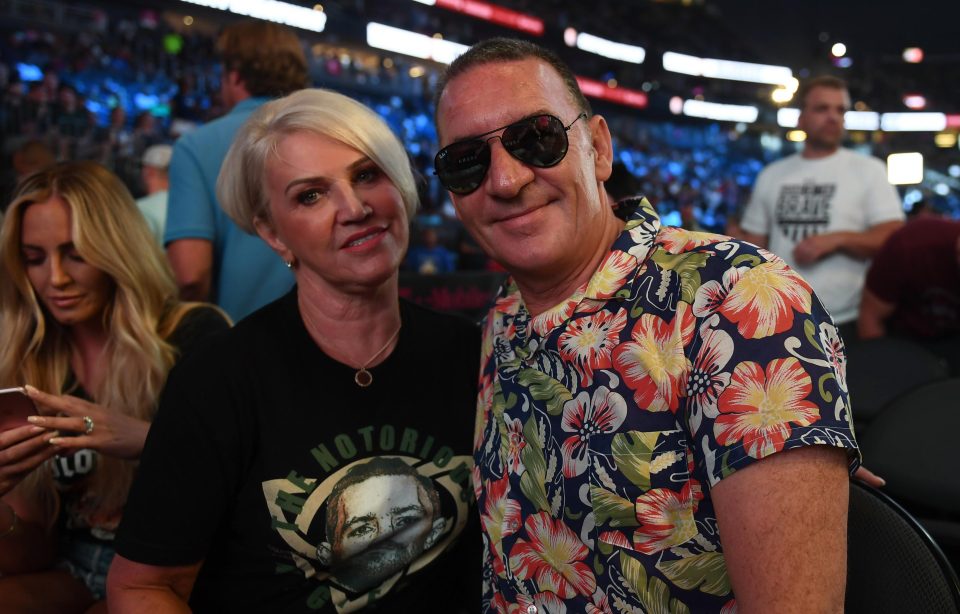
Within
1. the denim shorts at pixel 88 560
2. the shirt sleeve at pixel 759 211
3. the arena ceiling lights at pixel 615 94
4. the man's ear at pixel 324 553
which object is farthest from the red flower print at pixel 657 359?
the arena ceiling lights at pixel 615 94

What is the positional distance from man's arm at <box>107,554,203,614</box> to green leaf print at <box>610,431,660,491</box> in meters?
0.88

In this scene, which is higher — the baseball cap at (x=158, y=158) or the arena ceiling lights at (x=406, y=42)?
the arena ceiling lights at (x=406, y=42)

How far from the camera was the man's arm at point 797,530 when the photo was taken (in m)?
1.02

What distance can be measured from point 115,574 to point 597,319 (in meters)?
1.04

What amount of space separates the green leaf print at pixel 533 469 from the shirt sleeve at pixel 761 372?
307 mm

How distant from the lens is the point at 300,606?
1.58m

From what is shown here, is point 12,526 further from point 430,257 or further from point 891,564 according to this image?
point 430,257

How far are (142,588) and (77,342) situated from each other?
950 millimetres

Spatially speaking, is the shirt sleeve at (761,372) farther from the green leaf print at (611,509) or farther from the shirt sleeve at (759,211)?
the shirt sleeve at (759,211)

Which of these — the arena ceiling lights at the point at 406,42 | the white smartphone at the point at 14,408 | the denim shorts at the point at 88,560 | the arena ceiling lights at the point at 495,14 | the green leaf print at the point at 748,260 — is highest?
the arena ceiling lights at the point at 495,14

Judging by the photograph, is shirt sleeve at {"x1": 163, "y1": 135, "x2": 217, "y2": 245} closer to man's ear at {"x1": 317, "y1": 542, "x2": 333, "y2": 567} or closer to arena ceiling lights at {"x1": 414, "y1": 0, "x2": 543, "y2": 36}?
man's ear at {"x1": 317, "y1": 542, "x2": 333, "y2": 567}

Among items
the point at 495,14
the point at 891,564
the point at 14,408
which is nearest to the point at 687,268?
the point at 891,564

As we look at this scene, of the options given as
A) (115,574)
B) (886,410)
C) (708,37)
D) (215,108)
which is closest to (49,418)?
(115,574)

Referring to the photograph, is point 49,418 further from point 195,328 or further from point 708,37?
point 708,37
